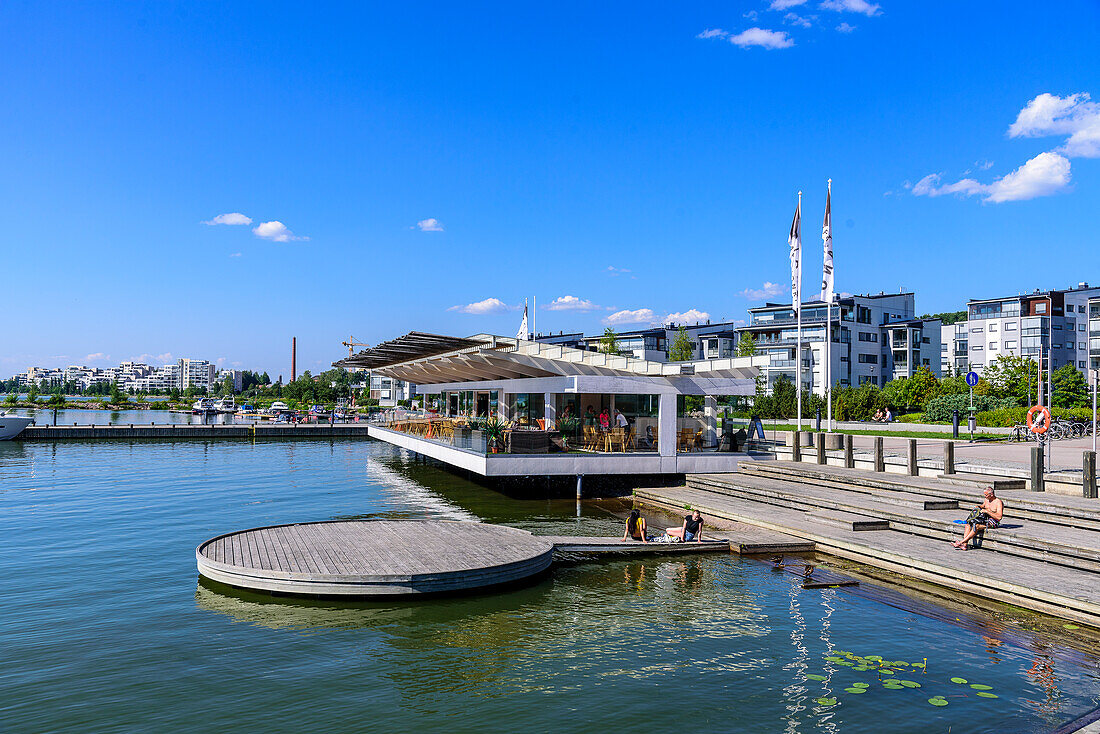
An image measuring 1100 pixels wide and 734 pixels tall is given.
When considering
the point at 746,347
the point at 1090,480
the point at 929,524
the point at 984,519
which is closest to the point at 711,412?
the point at 929,524

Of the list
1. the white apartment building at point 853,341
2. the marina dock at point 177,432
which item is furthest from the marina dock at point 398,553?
the white apartment building at point 853,341

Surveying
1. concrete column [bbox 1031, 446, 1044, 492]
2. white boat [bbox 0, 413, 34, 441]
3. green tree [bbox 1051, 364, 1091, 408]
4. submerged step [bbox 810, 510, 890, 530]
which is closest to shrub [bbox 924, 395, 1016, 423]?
green tree [bbox 1051, 364, 1091, 408]

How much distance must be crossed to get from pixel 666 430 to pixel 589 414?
369 cm

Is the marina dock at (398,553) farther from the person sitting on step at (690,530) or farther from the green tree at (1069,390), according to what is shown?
the green tree at (1069,390)

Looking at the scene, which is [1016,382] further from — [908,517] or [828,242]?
[908,517]

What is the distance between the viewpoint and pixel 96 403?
13838 cm

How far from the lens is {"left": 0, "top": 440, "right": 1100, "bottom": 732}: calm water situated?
8.12m

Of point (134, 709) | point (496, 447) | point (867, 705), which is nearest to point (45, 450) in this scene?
point (496, 447)

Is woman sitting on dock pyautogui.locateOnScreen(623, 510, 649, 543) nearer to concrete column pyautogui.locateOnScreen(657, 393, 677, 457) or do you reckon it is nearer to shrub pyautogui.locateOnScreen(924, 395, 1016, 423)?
concrete column pyautogui.locateOnScreen(657, 393, 677, 457)

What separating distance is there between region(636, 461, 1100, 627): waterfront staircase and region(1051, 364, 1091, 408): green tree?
36871 millimetres

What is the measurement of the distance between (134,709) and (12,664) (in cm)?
275

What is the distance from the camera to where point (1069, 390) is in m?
50.9

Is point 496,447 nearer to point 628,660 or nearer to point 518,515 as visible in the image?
point 518,515

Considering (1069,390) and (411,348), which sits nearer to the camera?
(411,348)
